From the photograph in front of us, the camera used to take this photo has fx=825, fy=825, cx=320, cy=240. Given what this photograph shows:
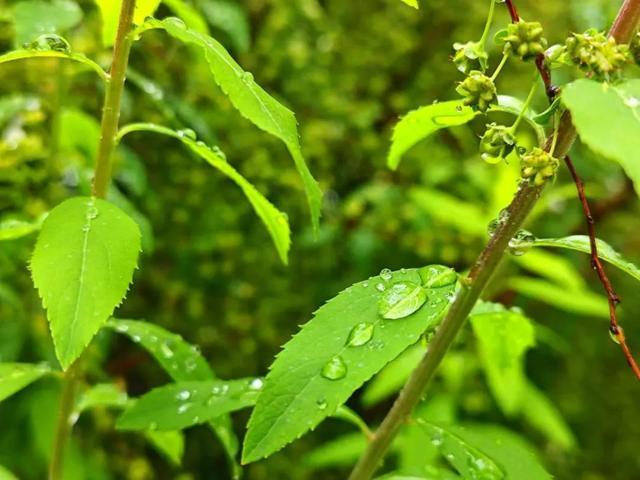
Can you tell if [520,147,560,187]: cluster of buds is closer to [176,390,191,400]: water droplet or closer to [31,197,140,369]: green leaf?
[31,197,140,369]: green leaf

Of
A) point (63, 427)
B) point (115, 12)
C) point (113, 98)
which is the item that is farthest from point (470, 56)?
A: point (63, 427)

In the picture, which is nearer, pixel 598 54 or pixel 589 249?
pixel 598 54

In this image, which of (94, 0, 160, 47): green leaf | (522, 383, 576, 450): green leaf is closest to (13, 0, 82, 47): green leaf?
(94, 0, 160, 47): green leaf

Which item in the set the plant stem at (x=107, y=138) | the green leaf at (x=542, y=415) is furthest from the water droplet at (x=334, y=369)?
the green leaf at (x=542, y=415)

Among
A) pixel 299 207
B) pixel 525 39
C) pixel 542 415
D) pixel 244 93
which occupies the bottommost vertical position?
pixel 542 415

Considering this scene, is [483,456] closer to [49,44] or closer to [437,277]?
[437,277]

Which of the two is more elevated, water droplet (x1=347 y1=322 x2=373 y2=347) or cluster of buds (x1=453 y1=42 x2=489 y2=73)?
cluster of buds (x1=453 y1=42 x2=489 y2=73)
